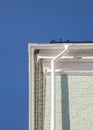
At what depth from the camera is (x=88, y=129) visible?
5.91 metres

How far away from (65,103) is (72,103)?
0.12 metres

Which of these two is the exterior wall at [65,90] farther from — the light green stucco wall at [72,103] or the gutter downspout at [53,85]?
the gutter downspout at [53,85]

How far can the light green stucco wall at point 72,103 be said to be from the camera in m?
5.96

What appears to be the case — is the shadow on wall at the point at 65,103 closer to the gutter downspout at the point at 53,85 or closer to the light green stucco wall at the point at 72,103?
the light green stucco wall at the point at 72,103

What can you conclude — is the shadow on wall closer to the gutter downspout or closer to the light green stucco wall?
the light green stucco wall

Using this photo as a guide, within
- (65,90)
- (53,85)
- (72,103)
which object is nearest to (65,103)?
(72,103)

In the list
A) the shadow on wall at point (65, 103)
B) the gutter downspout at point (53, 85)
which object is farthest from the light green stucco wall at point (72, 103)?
the gutter downspout at point (53, 85)

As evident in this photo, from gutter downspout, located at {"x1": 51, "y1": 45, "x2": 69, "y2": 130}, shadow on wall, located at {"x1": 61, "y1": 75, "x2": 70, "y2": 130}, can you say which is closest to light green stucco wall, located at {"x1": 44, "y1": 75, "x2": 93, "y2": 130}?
shadow on wall, located at {"x1": 61, "y1": 75, "x2": 70, "y2": 130}

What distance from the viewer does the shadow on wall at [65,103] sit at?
235 inches

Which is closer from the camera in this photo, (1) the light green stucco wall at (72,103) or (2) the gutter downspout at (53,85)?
(2) the gutter downspout at (53,85)

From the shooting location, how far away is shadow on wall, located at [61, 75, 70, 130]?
5965 mm

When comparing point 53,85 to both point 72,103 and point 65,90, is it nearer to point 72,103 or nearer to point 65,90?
point 65,90

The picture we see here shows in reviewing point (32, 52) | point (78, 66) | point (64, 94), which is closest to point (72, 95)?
point (64, 94)

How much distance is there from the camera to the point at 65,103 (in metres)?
6.08
